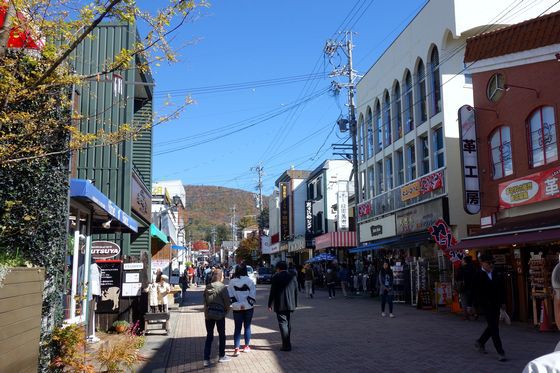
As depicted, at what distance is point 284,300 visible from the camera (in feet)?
35.6

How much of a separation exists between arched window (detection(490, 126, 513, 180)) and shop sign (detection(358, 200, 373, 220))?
49.0 feet

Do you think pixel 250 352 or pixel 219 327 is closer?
pixel 219 327

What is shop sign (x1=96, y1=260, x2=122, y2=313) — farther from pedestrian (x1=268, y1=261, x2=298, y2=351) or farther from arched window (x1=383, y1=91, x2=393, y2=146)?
arched window (x1=383, y1=91, x2=393, y2=146)

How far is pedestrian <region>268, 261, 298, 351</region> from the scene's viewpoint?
1084cm

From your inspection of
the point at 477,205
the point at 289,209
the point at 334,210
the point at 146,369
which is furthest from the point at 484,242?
the point at 289,209

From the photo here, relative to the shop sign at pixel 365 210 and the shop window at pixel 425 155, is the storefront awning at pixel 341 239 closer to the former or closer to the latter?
the shop sign at pixel 365 210

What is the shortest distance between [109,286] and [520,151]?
12119 mm

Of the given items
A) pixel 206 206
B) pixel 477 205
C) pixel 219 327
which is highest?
pixel 206 206

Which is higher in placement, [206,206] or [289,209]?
[206,206]

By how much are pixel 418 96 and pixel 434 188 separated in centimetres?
516

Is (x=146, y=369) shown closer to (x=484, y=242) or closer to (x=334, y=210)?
(x=484, y=242)

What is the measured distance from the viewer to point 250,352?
10.8m

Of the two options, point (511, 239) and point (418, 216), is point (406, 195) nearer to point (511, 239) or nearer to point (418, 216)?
point (418, 216)

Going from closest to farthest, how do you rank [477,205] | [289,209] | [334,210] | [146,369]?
[146,369] < [477,205] < [334,210] < [289,209]
